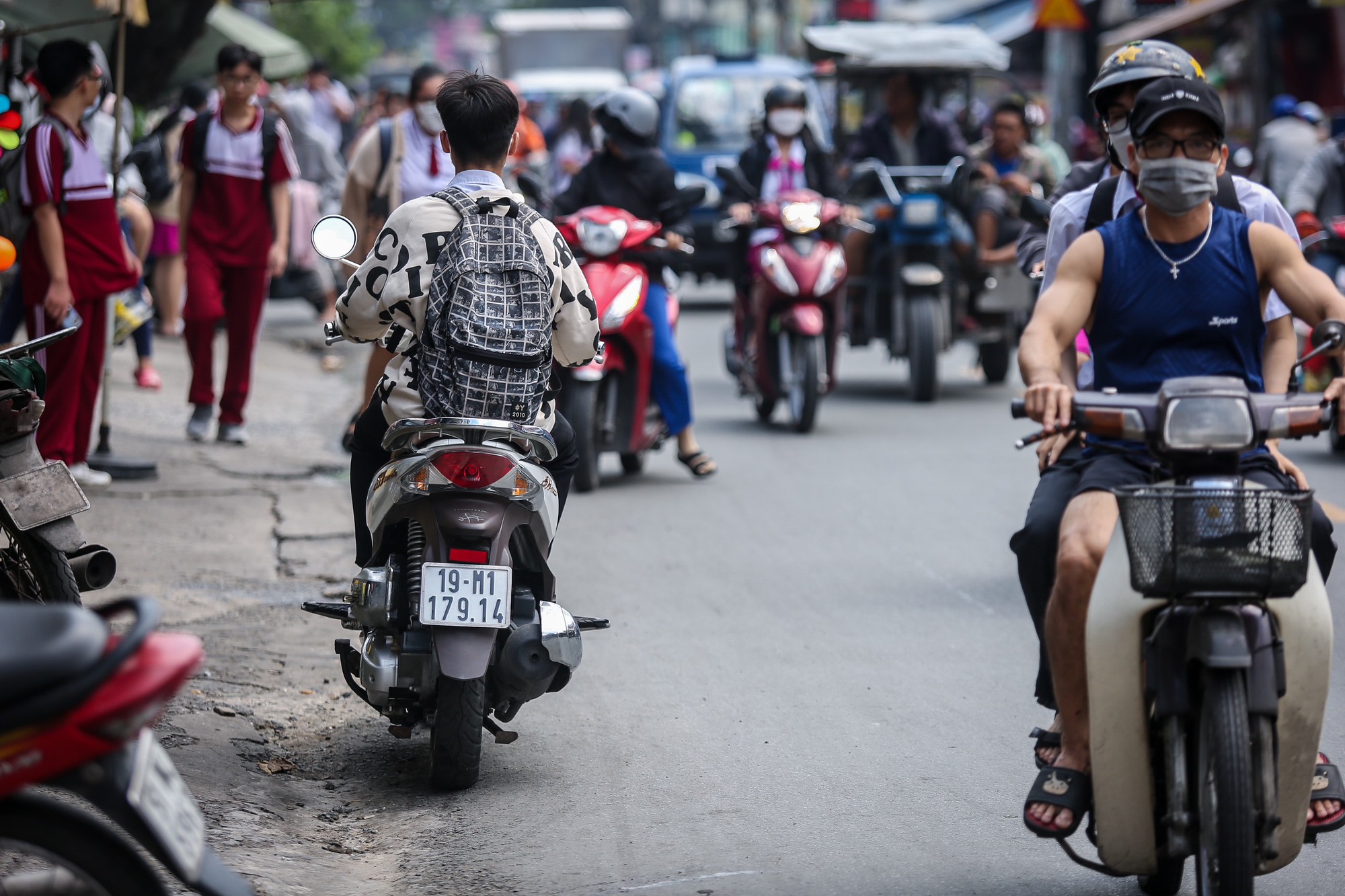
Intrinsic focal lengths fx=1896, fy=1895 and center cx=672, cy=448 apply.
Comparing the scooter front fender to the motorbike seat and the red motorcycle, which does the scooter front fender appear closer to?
the motorbike seat

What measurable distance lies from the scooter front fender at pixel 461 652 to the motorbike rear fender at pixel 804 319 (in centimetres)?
684

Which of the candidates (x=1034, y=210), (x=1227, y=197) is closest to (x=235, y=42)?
(x=1034, y=210)

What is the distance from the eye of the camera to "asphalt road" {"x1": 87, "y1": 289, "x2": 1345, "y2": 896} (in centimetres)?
439

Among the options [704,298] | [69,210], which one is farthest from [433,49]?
[69,210]

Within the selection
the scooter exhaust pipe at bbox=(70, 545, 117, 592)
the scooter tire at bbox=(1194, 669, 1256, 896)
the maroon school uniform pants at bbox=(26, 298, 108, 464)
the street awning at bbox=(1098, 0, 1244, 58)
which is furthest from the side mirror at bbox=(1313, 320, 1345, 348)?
the street awning at bbox=(1098, 0, 1244, 58)

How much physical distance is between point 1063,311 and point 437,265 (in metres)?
1.63

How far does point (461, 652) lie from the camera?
15.2 ft

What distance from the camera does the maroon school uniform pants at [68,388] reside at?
27.7 ft

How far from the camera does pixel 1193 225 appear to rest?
13.4 feet

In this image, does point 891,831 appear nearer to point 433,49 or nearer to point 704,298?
point 704,298

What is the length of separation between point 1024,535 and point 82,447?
5.88 metres

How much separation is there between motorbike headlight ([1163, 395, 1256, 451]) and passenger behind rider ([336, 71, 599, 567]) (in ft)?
6.31

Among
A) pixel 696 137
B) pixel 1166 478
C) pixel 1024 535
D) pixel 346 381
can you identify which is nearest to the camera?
pixel 1166 478

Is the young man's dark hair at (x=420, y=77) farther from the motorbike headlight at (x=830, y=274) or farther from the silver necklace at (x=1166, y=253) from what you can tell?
the silver necklace at (x=1166, y=253)
